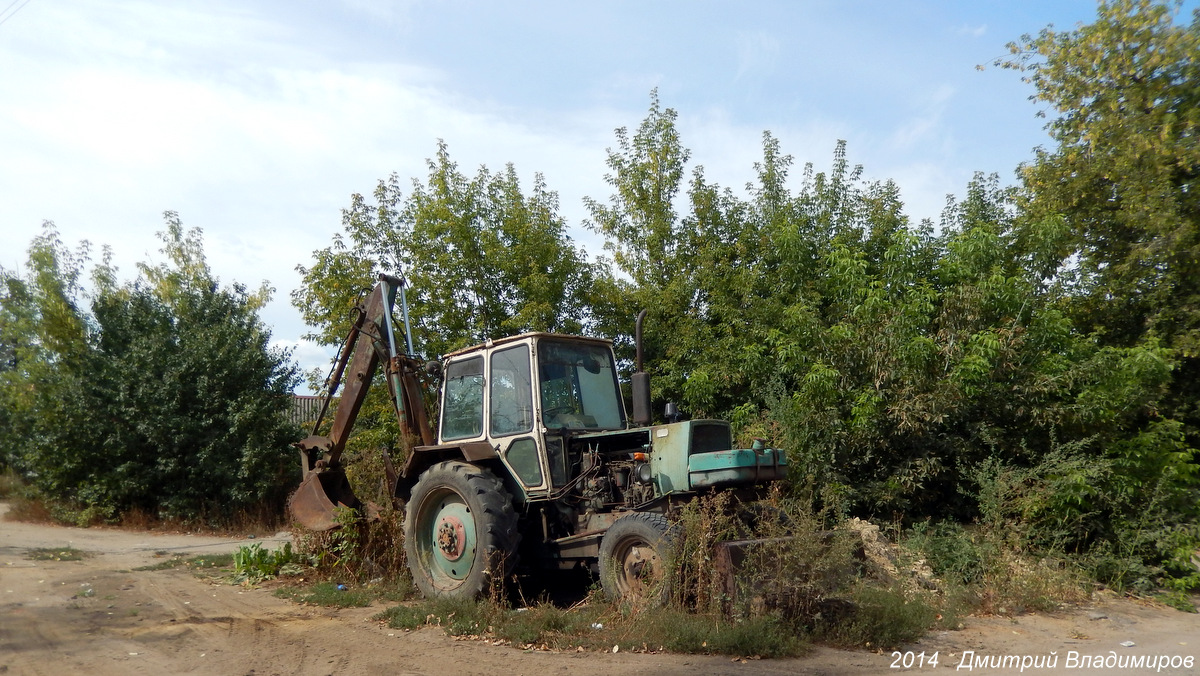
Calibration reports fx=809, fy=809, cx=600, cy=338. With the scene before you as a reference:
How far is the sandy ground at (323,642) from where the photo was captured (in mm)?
5754

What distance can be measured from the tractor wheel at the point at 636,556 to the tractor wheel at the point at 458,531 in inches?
40.3

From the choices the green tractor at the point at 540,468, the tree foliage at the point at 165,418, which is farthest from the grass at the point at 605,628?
the tree foliage at the point at 165,418

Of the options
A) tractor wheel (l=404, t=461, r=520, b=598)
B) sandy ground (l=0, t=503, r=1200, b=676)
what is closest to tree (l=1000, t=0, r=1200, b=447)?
sandy ground (l=0, t=503, r=1200, b=676)

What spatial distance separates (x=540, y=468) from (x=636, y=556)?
1391mm

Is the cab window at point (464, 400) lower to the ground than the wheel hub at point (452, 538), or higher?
higher

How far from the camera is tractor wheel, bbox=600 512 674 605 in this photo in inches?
254

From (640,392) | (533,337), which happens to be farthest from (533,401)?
(640,392)

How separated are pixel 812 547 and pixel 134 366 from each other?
1400 cm

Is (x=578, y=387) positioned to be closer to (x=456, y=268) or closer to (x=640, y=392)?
(x=640, y=392)

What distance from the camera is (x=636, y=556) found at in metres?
6.77

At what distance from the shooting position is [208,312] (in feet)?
55.3

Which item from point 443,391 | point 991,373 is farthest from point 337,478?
point 991,373

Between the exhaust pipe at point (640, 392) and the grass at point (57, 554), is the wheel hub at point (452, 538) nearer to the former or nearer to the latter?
the exhaust pipe at point (640, 392)

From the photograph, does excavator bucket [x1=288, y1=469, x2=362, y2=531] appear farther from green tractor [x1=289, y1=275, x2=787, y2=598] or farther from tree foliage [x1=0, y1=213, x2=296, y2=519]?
tree foliage [x1=0, y1=213, x2=296, y2=519]
